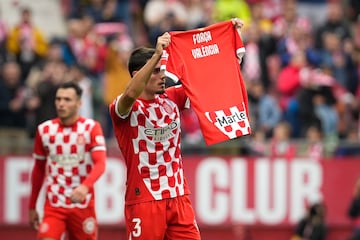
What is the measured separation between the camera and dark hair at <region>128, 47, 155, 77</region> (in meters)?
10.6

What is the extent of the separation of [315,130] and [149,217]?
8.21m

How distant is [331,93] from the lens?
1970 cm

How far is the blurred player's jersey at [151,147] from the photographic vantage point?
1070 cm

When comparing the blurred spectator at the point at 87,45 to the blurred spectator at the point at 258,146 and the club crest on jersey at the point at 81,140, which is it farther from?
the club crest on jersey at the point at 81,140

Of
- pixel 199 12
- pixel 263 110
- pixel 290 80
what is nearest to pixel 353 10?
pixel 199 12

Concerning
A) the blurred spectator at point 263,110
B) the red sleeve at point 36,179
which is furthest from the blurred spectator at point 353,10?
the red sleeve at point 36,179

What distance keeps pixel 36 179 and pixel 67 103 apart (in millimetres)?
912

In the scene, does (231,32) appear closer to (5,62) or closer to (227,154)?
(227,154)

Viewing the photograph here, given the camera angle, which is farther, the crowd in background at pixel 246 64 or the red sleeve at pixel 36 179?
the crowd in background at pixel 246 64

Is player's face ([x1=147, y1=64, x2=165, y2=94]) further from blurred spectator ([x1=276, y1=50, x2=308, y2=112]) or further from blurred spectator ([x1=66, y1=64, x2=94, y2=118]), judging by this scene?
blurred spectator ([x1=276, y1=50, x2=308, y2=112])

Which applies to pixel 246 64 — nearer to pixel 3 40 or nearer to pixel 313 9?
pixel 313 9

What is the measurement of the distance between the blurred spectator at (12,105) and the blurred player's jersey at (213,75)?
336 inches

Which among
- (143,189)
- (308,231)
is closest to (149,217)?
(143,189)

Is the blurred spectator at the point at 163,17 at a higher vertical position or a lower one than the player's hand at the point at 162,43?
higher
